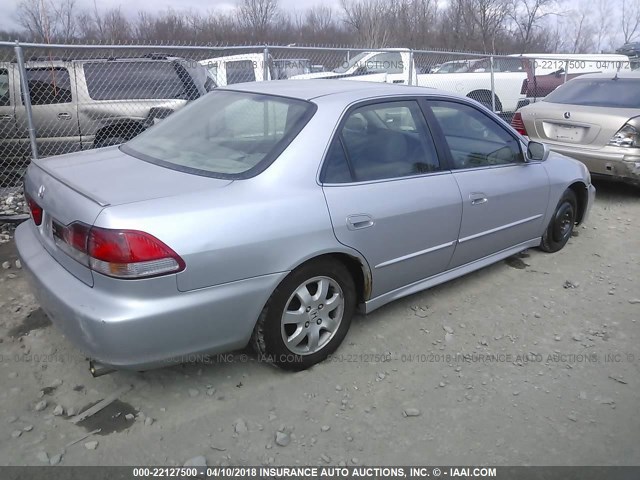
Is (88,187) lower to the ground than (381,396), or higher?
higher

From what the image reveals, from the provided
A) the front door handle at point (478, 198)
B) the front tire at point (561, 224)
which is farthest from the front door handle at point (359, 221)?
the front tire at point (561, 224)

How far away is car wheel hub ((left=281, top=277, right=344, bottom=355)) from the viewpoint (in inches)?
113

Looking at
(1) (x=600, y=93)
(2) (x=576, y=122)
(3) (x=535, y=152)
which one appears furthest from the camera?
(1) (x=600, y=93)

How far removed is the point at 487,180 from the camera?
12.4 feet

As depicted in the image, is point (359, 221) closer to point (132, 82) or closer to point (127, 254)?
point (127, 254)

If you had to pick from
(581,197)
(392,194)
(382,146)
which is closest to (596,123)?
(581,197)

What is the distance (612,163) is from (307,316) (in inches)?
194

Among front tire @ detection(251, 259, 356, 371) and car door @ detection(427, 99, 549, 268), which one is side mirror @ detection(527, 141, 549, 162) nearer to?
car door @ detection(427, 99, 549, 268)

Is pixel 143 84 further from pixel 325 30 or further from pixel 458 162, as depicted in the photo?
pixel 325 30

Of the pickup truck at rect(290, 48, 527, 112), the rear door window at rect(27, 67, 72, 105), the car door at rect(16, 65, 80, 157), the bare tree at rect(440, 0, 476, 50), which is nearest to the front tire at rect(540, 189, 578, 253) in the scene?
the car door at rect(16, 65, 80, 157)

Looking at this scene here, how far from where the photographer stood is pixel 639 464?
2.42 metres

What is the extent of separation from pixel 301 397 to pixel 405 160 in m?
1.58

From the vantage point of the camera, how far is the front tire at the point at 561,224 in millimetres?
4730

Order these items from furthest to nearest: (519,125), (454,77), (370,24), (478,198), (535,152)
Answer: (370,24) < (454,77) < (519,125) < (535,152) < (478,198)
